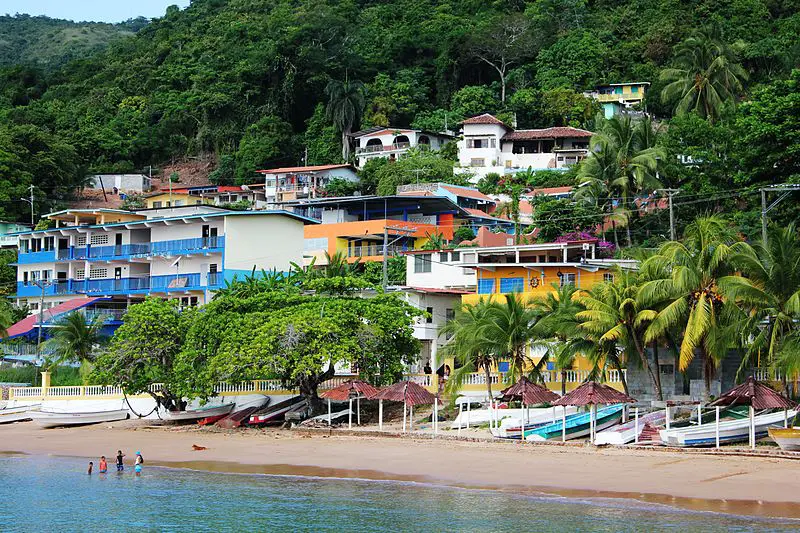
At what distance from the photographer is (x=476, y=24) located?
378 ft

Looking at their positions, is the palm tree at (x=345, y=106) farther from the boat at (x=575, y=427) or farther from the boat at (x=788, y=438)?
the boat at (x=788, y=438)

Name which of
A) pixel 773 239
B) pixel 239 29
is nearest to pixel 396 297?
pixel 773 239

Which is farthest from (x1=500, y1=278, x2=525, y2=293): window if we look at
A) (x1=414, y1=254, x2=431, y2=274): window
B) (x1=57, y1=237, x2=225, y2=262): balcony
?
(x1=57, y1=237, x2=225, y2=262): balcony

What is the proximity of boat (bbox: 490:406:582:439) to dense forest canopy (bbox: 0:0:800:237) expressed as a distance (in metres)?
57.4

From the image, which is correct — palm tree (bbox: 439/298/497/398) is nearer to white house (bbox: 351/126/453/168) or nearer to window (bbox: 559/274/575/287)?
window (bbox: 559/274/575/287)

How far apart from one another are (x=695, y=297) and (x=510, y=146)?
58896 mm

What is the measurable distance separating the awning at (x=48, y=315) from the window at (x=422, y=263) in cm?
1971

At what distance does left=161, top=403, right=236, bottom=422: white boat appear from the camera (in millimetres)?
43562

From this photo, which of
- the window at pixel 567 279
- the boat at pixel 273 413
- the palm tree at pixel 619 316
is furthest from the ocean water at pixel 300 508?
the window at pixel 567 279

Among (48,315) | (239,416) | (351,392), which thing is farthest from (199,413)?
(48,315)

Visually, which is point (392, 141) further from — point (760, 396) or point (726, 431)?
point (760, 396)

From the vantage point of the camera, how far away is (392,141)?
97.1 meters

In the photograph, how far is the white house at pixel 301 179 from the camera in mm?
92287

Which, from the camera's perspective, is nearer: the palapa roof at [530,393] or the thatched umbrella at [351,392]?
the palapa roof at [530,393]
